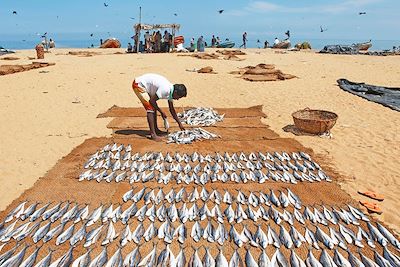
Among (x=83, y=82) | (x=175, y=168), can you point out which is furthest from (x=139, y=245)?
(x=83, y=82)

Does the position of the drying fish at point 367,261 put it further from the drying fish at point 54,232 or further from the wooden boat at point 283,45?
the wooden boat at point 283,45

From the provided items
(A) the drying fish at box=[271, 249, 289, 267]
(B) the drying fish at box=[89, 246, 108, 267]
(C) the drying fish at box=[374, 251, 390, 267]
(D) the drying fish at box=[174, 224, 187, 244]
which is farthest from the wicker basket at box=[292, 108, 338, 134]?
(B) the drying fish at box=[89, 246, 108, 267]

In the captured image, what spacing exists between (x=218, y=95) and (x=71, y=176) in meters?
8.51

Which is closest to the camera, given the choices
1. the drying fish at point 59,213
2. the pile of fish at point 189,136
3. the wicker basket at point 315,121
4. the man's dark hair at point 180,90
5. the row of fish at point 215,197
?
the drying fish at point 59,213

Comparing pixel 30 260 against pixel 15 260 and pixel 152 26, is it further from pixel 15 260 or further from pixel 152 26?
pixel 152 26

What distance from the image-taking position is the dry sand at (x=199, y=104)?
251 inches

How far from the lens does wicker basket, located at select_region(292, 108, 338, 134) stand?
8102mm

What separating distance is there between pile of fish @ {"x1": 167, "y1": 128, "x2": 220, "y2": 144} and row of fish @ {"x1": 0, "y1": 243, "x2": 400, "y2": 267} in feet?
13.0

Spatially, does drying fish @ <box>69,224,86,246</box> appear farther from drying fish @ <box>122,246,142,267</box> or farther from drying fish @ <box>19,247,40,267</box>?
drying fish @ <box>122,246,142,267</box>

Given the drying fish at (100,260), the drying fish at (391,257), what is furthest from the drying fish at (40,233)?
the drying fish at (391,257)

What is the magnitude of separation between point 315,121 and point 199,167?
3.66 m

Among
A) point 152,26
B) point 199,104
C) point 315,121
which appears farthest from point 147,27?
point 315,121

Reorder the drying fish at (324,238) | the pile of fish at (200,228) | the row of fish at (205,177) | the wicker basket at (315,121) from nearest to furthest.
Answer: the pile of fish at (200,228) < the drying fish at (324,238) < the row of fish at (205,177) < the wicker basket at (315,121)

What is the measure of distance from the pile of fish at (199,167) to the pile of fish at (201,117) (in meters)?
2.34
